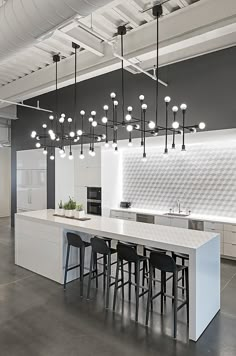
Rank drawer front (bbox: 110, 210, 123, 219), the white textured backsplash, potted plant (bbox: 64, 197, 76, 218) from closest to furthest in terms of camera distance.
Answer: potted plant (bbox: 64, 197, 76, 218) → the white textured backsplash → drawer front (bbox: 110, 210, 123, 219)

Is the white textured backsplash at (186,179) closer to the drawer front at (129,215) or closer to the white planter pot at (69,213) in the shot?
the drawer front at (129,215)

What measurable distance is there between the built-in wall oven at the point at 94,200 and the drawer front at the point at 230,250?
3191mm

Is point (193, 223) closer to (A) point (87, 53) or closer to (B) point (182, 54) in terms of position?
(B) point (182, 54)

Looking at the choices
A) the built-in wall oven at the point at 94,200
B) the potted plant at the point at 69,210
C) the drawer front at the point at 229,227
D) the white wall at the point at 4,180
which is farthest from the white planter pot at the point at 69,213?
the white wall at the point at 4,180

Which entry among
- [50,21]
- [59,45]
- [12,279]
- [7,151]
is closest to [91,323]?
[12,279]

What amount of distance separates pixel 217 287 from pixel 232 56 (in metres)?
3.75

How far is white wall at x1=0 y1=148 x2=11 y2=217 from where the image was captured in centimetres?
1052

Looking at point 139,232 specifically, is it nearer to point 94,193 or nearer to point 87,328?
point 87,328

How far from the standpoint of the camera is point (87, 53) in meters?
4.95

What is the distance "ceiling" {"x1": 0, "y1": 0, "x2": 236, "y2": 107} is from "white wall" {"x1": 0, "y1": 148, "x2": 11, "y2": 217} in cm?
527

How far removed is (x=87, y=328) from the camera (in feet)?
9.96

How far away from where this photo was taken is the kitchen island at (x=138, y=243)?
9.37ft

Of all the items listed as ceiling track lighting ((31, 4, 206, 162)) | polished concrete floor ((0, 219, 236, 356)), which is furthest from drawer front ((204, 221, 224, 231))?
ceiling track lighting ((31, 4, 206, 162))

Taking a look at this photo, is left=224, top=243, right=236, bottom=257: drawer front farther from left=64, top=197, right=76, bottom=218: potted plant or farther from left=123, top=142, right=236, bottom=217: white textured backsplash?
left=64, top=197, right=76, bottom=218: potted plant
